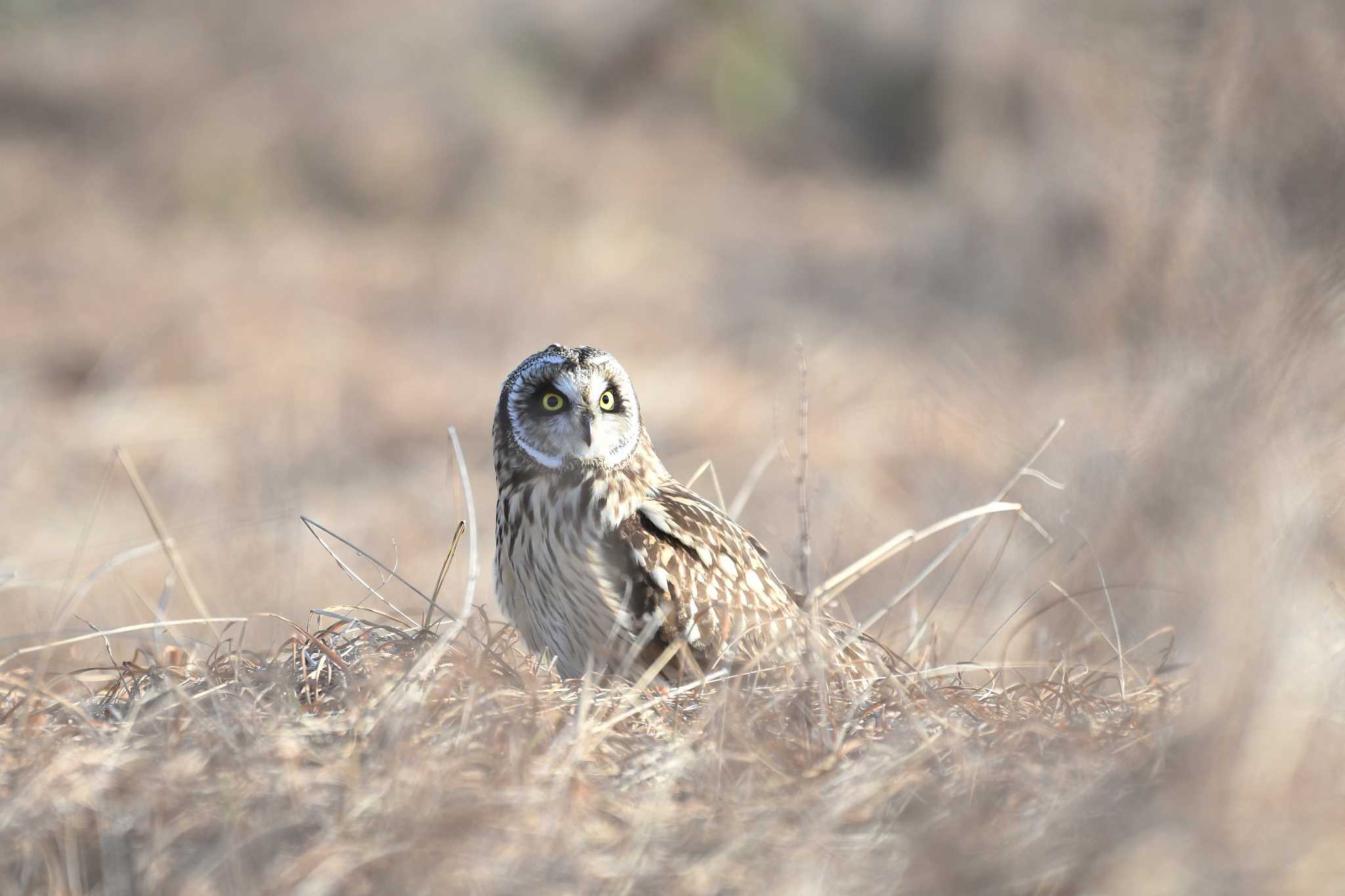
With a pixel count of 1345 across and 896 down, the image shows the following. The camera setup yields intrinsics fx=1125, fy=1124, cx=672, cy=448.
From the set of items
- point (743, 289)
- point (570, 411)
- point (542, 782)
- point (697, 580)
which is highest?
point (570, 411)

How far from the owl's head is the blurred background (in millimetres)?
545

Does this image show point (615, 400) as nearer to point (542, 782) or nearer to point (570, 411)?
point (570, 411)

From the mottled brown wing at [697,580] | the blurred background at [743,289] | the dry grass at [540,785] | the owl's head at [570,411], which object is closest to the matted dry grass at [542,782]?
the dry grass at [540,785]

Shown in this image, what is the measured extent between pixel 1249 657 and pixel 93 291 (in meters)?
15.6

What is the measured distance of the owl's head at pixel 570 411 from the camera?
3.53m

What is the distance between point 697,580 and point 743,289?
13779 mm

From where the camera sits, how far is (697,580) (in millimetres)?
3418

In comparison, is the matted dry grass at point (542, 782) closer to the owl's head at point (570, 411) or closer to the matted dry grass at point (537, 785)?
the matted dry grass at point (537, 785)

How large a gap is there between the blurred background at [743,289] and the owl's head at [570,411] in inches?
21.5

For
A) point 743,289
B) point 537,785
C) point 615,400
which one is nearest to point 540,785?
point 537,785

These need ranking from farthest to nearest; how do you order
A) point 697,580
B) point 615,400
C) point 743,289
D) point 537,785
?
point 743,289 → point 615,400 → point 697,580 → point 537,785

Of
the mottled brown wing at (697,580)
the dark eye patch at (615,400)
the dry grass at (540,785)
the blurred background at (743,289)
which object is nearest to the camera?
the dry grass at (540,785)

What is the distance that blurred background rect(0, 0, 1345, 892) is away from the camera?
3.12 meters

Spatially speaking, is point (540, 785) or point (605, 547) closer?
point (540, 785)
